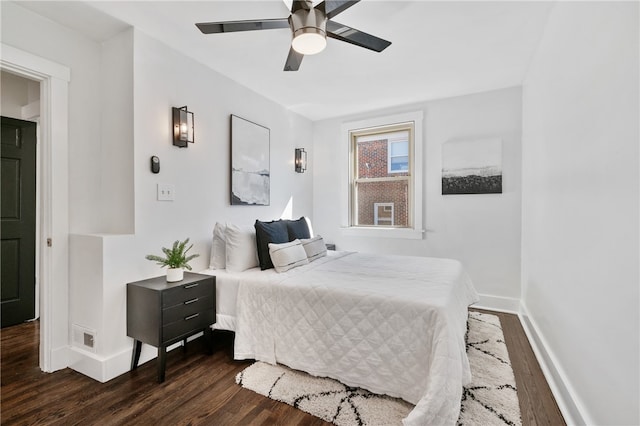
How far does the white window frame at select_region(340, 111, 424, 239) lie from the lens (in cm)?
390

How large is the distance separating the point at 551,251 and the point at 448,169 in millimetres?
1806

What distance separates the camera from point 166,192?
2504mm

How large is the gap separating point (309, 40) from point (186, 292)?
189cm

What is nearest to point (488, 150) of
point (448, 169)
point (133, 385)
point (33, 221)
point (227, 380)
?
point (448, 169)

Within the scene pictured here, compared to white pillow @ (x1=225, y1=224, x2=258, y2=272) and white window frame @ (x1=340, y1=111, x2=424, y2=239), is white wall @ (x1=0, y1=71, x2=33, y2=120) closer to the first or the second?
white pillow @ (x1=225, y1=224, x2=258, y2=272)

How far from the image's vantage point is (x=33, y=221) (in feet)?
10.4

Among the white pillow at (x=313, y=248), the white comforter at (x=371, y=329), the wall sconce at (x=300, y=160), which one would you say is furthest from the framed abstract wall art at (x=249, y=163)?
the white comforter at (x=371, y=329)

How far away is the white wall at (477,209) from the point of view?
3.42 meters

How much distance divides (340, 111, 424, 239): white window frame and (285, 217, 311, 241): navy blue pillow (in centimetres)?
121

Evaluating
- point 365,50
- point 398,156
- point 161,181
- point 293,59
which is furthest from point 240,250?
point 398,156

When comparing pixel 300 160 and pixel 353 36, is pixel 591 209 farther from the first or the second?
pixel 300 160

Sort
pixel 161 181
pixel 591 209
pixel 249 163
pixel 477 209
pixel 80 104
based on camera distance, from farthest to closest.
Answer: pixel 477 209 → pixel 249 163 → pixel 161 181 → pixel 80 104 → pixel 591 209

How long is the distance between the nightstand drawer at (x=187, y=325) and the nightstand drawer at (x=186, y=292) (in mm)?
137

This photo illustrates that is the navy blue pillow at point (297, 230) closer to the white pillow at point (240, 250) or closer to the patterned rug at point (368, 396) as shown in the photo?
the white pillow at point (240, 250)
